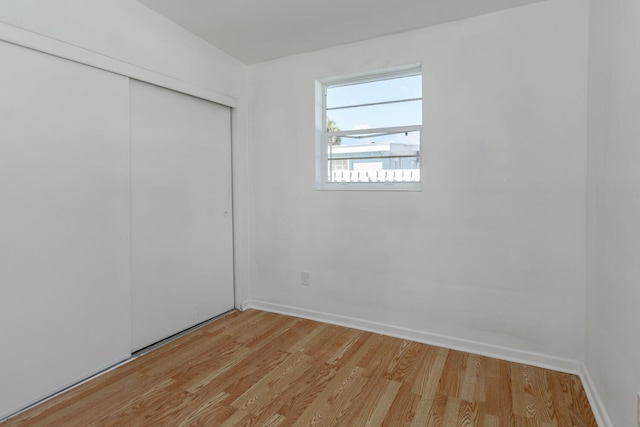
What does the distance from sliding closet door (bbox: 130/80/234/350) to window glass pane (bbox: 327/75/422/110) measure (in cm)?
106

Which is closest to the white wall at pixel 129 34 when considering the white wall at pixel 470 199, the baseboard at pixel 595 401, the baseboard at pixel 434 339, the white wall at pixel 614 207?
the white wall at pixel 470 199

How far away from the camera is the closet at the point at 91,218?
1.77 m

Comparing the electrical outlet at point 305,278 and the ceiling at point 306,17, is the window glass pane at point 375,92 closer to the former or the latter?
the ceiling at point 306,17

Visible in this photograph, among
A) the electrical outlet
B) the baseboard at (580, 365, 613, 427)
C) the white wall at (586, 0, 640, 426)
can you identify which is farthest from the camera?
the electrical outlet

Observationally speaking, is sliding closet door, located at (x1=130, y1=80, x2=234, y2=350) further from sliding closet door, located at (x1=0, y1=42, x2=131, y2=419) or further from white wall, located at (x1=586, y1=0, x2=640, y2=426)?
white wall, located at (x1=586, y1=0, x2=640, y2=426)

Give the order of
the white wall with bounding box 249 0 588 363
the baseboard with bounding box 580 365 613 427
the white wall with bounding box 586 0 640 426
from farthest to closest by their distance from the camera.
A: the white wall with bounding box 249 0 588 363, the baseboard with bounding box 580 365 613 427, the white wall with bounding box 586 0 640 426

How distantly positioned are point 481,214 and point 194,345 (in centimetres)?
238

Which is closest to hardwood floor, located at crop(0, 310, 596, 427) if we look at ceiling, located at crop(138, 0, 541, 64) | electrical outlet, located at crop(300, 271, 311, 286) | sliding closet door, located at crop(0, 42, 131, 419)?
sliding closet door, located at crop(0, 42, 131, 419)

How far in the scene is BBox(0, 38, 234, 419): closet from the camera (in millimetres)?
1772

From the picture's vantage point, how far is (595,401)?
182cm

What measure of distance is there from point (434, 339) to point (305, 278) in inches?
48.3

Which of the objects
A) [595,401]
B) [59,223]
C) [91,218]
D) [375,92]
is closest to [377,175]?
[375,92]

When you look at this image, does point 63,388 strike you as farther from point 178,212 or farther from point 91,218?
point 178,212

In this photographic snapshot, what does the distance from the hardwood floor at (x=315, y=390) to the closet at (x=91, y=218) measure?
0.82 ft
